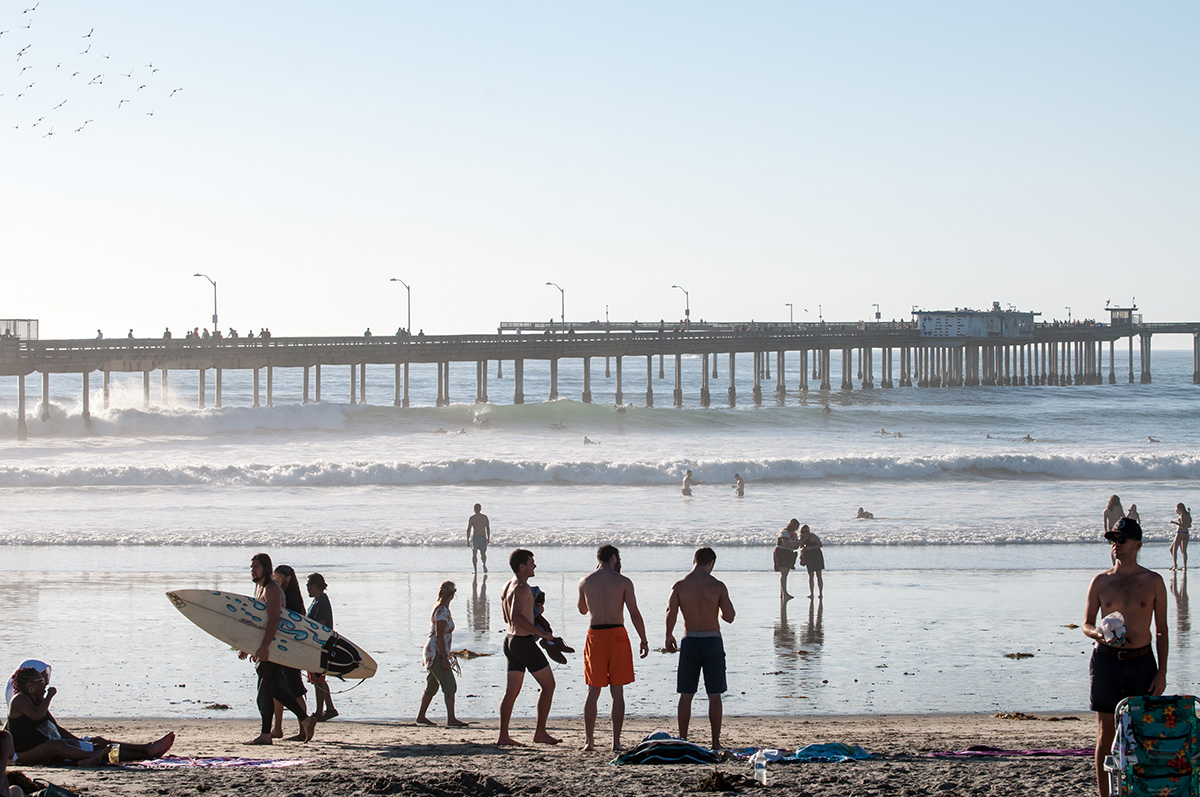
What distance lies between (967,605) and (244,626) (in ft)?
29.9

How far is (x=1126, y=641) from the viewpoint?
20.2 feet

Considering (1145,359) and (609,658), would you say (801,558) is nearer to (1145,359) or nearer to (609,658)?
(609,658)

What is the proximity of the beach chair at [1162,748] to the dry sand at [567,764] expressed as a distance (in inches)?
42.7

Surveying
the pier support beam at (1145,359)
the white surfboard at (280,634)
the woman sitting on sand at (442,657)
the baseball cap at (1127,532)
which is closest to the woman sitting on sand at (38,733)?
the white surfboard at (280,634)

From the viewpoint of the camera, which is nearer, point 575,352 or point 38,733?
point 38,733

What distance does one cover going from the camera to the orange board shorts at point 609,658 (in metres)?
8.25

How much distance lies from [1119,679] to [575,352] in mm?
55503

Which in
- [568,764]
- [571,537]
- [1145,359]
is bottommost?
[571,537]

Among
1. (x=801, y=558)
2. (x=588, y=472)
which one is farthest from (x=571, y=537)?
(x=588, y=472)

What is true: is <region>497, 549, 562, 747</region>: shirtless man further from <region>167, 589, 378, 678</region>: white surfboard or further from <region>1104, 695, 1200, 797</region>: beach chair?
<region>1104, 695, 1200, 797</region>: beach chair

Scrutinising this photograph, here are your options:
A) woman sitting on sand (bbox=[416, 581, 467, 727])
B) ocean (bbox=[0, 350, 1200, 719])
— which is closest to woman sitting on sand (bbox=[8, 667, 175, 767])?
ocean (bbox=[0, 350, 1200, 719])

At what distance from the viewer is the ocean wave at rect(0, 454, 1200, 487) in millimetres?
32688

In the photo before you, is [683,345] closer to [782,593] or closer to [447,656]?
[782,593]

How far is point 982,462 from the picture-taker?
1375 inches
